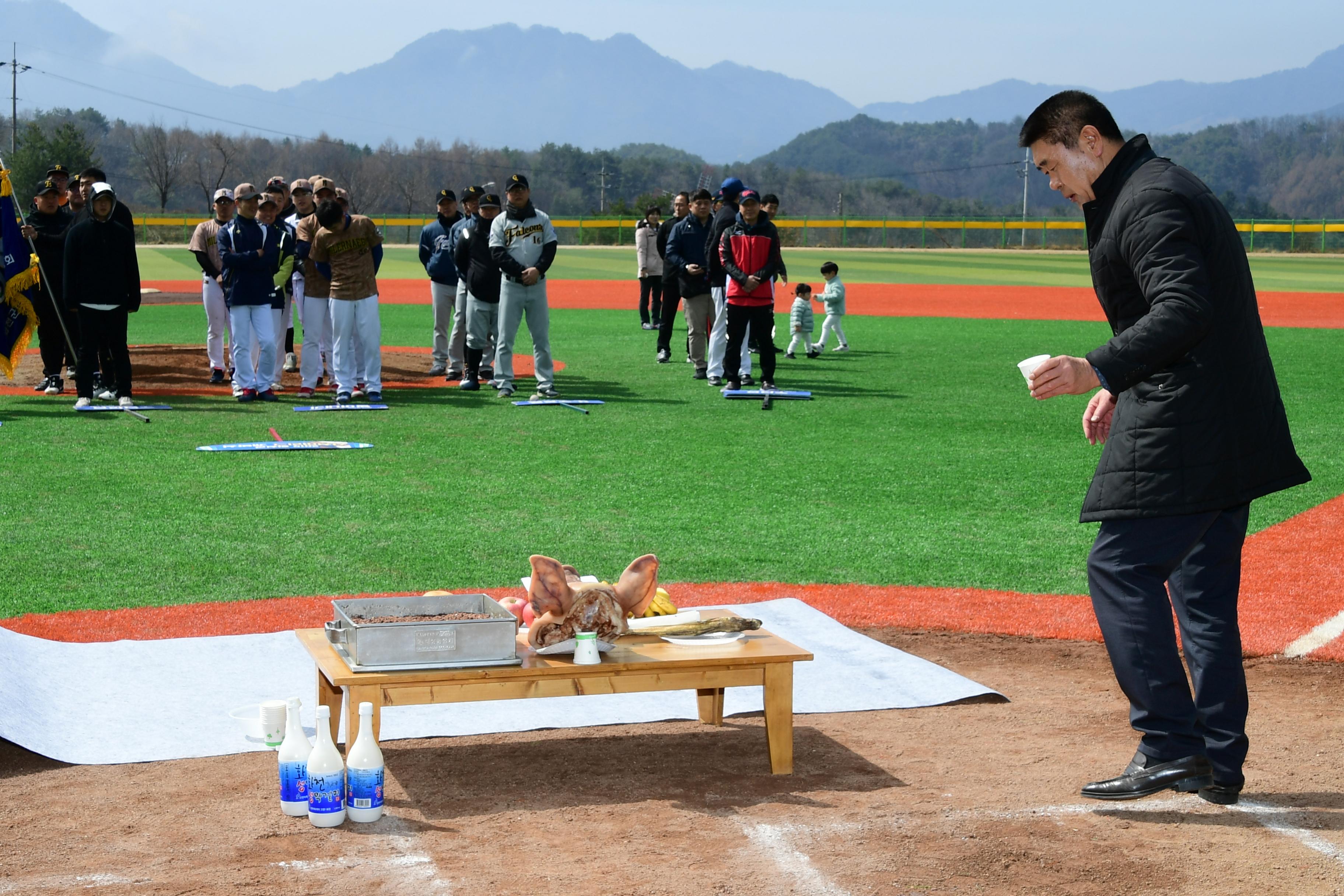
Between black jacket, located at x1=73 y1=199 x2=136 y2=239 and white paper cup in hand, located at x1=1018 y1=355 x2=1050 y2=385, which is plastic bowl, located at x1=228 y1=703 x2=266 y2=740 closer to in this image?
white paper cup in hand, located at x1=1018 y1=355 x2=1050 y2=385

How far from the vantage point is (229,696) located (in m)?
5.57

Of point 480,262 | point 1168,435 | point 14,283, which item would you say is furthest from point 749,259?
point 1168,435

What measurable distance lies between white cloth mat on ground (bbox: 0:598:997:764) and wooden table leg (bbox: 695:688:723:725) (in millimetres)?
74

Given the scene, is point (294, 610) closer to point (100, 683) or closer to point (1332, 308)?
point (100, 683)

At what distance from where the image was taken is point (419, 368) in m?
18.3

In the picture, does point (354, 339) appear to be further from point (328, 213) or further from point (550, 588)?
point (550, 588)

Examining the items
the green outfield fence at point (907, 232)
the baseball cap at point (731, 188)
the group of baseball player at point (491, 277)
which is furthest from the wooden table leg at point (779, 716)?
the green outfield fence at point (907, 232)

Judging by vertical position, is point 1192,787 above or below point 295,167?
below

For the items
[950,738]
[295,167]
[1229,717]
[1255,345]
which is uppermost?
[295,167]

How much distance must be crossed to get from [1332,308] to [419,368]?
2476 centimetres

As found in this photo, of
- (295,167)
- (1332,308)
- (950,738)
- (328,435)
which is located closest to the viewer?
(950,738)

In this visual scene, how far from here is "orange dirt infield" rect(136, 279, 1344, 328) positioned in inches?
1220

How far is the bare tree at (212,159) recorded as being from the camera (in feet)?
408

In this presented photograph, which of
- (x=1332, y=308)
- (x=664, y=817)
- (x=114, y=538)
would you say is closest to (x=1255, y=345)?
(x=664, y=817)
